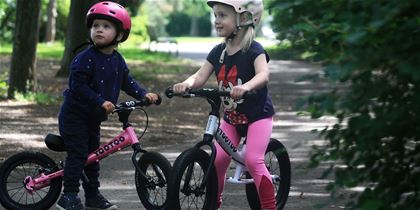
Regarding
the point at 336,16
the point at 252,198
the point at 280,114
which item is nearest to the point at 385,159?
the point at 336,16

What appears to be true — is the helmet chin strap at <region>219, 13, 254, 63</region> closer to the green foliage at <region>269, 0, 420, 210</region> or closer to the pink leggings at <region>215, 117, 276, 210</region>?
the pink leggings at <region>215, 117, 276, 210</region>

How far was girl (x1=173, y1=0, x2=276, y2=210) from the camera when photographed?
220 inches

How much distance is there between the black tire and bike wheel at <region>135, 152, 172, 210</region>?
0.63 metres

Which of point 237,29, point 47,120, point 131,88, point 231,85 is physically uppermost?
point 237,29

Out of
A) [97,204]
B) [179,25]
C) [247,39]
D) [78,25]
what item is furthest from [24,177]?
[179,25]

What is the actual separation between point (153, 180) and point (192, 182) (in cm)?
45

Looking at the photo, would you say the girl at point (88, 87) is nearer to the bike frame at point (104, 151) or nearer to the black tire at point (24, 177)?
the bike frame at point (104, 151)

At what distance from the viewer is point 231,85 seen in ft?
18.6

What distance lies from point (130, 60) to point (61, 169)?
19.8 meters

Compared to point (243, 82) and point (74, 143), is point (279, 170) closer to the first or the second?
point (243, 82)

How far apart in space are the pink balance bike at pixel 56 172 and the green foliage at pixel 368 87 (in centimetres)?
227

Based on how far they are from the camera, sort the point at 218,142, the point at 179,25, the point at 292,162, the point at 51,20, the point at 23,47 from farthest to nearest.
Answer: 1. the point at 179,25
2. the point at 51,20
3. the point at 23,47
4. the point at 292,162
5. the point at 218,142

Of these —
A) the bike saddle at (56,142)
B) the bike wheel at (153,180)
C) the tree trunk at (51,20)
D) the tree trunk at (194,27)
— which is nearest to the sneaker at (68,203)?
the bike saddle at (56,142)

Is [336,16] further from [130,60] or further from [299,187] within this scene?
[130,60]
